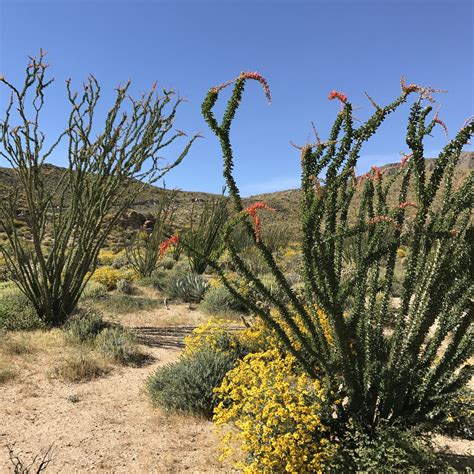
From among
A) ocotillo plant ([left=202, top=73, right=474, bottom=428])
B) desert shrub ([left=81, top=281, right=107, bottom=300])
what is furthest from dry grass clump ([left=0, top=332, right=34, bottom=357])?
ocotillo plant ([left=202, top=73, right=474, bottom=428])

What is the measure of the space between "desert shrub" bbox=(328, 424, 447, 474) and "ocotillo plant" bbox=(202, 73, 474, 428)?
0.66 feet

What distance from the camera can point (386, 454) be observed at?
307cm

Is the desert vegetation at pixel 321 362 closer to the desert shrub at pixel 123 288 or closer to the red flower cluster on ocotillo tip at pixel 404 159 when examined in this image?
the red flower cluster on ocotillo tip at pixel 404 159

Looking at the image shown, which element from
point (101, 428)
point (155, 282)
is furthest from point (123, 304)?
point (101, 428)

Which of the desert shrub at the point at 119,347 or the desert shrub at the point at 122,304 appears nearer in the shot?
the desert shrub at the point at 119,347

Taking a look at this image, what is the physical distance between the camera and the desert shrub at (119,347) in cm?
657

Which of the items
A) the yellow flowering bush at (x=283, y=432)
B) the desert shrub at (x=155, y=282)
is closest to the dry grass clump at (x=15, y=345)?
the yellow flowering bush at (x=283, y=432)

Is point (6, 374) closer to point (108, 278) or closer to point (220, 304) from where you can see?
point (220, 304)

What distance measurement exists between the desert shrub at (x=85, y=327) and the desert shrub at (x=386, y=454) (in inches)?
198

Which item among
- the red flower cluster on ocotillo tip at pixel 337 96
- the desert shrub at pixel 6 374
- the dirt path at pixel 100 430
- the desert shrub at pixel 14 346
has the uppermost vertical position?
the red flower cluster on ocotillo tip at pixel 337 96

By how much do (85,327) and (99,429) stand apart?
3181 millimetres

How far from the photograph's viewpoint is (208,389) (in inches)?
192

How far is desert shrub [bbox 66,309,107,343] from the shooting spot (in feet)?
23.6

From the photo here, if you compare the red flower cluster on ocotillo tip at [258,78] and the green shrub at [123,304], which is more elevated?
the red flower cluster on ocotillo tip at [258,78]
